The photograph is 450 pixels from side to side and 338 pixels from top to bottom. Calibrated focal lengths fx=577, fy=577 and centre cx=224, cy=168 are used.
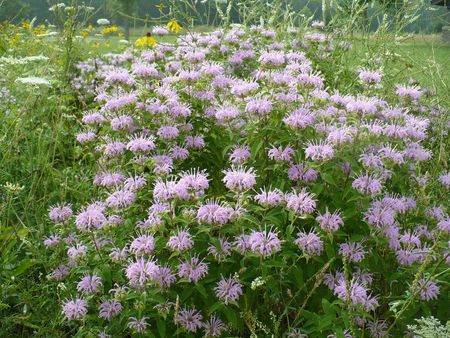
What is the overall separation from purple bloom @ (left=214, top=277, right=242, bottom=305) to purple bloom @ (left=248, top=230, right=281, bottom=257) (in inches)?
5.4

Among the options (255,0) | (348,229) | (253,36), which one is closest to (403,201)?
(348,229)

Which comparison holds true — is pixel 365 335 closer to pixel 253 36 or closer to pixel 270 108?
pixel 270 108

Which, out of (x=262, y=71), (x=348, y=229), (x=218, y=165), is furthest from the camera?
(x=262, y=71)

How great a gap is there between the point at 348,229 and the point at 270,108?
598 millimetres

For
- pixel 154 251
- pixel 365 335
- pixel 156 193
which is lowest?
pixel 365 335

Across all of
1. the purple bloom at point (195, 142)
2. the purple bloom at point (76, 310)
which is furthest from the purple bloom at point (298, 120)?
the purple bloom at point (76, 310)

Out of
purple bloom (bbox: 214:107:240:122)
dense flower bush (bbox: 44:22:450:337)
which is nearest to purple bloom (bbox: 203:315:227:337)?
dense flower bush (bbox: 44:22:450:337)

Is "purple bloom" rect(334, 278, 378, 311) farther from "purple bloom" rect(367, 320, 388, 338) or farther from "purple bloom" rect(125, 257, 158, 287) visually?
"purple bloom" rect(125, 257, 158, 287)

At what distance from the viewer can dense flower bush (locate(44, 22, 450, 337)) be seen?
2.05m

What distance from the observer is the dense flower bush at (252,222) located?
2047mm

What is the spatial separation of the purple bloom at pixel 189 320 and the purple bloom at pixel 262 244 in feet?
1.09

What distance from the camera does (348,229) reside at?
2.34 meters

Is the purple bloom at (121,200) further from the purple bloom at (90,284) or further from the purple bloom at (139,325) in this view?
the purple bloom at (139,325)

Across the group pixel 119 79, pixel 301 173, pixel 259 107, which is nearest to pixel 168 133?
pixel 259 107
